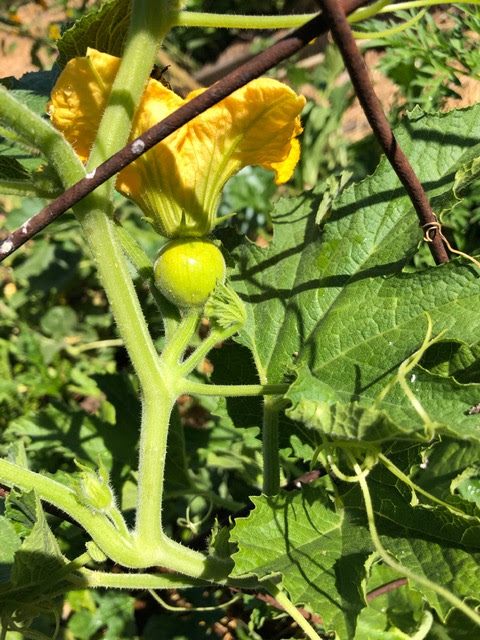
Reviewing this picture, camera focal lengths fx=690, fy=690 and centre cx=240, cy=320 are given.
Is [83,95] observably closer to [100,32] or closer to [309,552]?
[100,32]

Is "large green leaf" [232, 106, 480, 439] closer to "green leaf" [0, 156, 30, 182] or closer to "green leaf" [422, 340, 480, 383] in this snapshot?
"green leaf" [422, 340, 480, 383]

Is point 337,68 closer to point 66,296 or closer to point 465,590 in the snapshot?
point 66,296

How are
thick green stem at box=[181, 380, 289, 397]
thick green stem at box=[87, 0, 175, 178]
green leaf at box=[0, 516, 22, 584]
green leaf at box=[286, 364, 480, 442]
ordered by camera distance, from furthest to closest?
1. green leaf at box=[0, 516, 22, 584]
2. thick green stem at box=[181, 380, 289, 397]
3. thick green stem at box=[87, 0, 175, 178]
4. green leaf at box=[286, 364, 480, 442]

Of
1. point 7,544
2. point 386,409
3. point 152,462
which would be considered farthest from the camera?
point 7,544

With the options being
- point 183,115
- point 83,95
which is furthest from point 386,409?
point 83,95

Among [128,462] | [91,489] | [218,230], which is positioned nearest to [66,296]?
[128,462]

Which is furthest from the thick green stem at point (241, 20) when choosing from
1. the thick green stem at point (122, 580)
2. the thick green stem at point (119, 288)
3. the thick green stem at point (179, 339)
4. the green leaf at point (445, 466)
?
the thick green stem at point (122, 580)

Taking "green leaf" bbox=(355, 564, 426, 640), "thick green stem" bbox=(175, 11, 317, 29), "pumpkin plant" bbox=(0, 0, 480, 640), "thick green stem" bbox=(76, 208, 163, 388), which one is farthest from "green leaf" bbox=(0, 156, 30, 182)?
"green leaf" bbox=(355, 564, 426, 640)

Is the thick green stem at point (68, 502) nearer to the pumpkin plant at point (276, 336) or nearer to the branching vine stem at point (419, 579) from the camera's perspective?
the pumpkin plant at point (276, 336)
